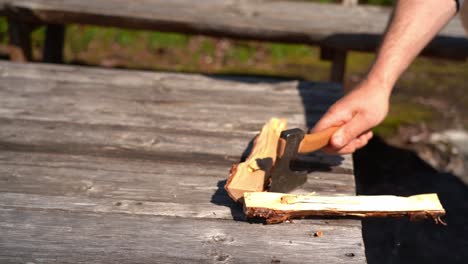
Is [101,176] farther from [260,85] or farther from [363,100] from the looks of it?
[260,85]

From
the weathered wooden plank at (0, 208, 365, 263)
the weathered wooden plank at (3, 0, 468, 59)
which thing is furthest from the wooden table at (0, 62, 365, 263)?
the weathered wooden plank at (3, 0, 468, 59)

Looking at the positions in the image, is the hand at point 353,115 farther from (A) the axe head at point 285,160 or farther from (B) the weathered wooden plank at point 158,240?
(B) the weathered wooden plank at point 158,240

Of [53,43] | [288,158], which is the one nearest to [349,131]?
[288,158]

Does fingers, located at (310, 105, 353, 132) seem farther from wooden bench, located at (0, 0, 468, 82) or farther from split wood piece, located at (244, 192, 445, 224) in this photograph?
wooden bench, located at (0, 0, 468, 82)

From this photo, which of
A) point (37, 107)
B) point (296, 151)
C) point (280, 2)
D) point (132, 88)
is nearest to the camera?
point (296, 151)

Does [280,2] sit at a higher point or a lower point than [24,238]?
lower

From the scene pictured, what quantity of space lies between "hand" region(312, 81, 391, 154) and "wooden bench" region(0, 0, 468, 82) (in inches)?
76.4

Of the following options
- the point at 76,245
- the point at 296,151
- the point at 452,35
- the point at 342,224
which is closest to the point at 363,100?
the point at 296,151

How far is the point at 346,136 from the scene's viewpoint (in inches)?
93.4

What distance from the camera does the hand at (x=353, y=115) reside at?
2.37 metres

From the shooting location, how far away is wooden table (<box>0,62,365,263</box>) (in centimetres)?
189

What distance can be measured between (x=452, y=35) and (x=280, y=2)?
4.32 ft

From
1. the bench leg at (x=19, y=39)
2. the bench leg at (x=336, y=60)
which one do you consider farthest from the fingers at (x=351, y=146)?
the bench leg at (x=19, y=39)

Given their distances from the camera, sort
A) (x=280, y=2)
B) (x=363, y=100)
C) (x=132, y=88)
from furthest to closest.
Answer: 1. (x=280, y=2)
2. (x=132, y=88)
3. (x=363, y=100)
